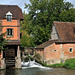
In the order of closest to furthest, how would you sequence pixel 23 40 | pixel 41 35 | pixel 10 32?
pixel 10 32, pixel 41 35, pixel 23 40

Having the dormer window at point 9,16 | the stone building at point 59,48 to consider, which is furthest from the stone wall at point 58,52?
the dormer window at point 9,16

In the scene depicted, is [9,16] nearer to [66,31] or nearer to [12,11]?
[12,11]

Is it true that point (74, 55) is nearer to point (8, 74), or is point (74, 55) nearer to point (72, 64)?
point (72, 64)

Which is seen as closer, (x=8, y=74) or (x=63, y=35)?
(x=8, y=74)

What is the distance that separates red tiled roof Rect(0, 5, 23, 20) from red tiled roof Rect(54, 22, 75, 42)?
8.88 metres

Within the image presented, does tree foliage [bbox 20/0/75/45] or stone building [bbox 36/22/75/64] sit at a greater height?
tree foliage [bbox 20/0/75/45]

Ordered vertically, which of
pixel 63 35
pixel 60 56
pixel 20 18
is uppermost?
pixel 20 18

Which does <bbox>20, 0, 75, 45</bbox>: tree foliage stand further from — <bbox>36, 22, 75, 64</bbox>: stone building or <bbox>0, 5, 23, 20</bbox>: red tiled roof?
<bbox>0, 5, 23, 20</bbox>: red tiled roof

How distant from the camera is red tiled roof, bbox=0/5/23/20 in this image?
32.9 metres

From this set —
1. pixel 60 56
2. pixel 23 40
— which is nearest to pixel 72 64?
pixel 60 56

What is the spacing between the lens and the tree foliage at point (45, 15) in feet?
148

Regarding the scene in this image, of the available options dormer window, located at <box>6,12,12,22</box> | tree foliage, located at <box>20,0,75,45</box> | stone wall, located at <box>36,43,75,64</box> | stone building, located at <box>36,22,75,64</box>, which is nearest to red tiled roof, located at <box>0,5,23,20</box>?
dormer window, located at <box>6,12,12,22</box>

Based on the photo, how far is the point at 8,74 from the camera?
24.8 metres

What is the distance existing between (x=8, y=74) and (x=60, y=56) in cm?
1423
